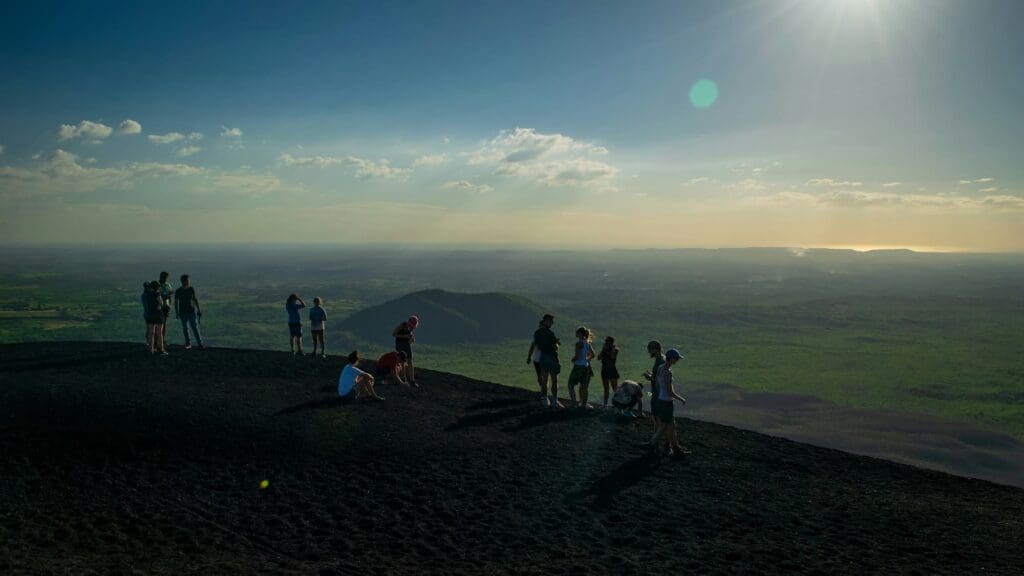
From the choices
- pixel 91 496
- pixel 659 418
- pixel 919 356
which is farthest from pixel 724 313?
pixel 91 496

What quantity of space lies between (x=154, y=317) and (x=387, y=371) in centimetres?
743

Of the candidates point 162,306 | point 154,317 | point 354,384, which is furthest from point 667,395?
point 154,317

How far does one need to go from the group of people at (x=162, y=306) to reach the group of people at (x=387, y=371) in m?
5.50

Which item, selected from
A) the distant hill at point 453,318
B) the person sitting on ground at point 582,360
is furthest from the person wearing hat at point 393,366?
the distant hill at point 453,318

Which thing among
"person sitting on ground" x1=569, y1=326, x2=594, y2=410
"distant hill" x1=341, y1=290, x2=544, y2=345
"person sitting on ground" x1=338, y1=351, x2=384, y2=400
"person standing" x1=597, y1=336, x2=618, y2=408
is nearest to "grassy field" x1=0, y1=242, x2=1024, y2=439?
"distant hill" x1=341, y1=290, x2=544, y2=345

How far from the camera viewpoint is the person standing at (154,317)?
59.4 ft

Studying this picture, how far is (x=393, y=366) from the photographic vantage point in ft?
58.5

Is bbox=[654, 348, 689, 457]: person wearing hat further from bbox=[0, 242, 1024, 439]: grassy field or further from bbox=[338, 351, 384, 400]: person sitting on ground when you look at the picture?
bbox=[0, 242, 1024, 439]: grassy field

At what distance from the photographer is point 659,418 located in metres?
13.4

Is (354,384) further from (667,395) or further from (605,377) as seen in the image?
(667,395)

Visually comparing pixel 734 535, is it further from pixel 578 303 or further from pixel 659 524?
pixel 578 303

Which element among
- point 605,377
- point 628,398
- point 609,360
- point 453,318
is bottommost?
point 453,318

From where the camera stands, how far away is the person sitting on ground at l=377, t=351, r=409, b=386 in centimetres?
1783

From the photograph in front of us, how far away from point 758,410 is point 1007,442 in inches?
605
